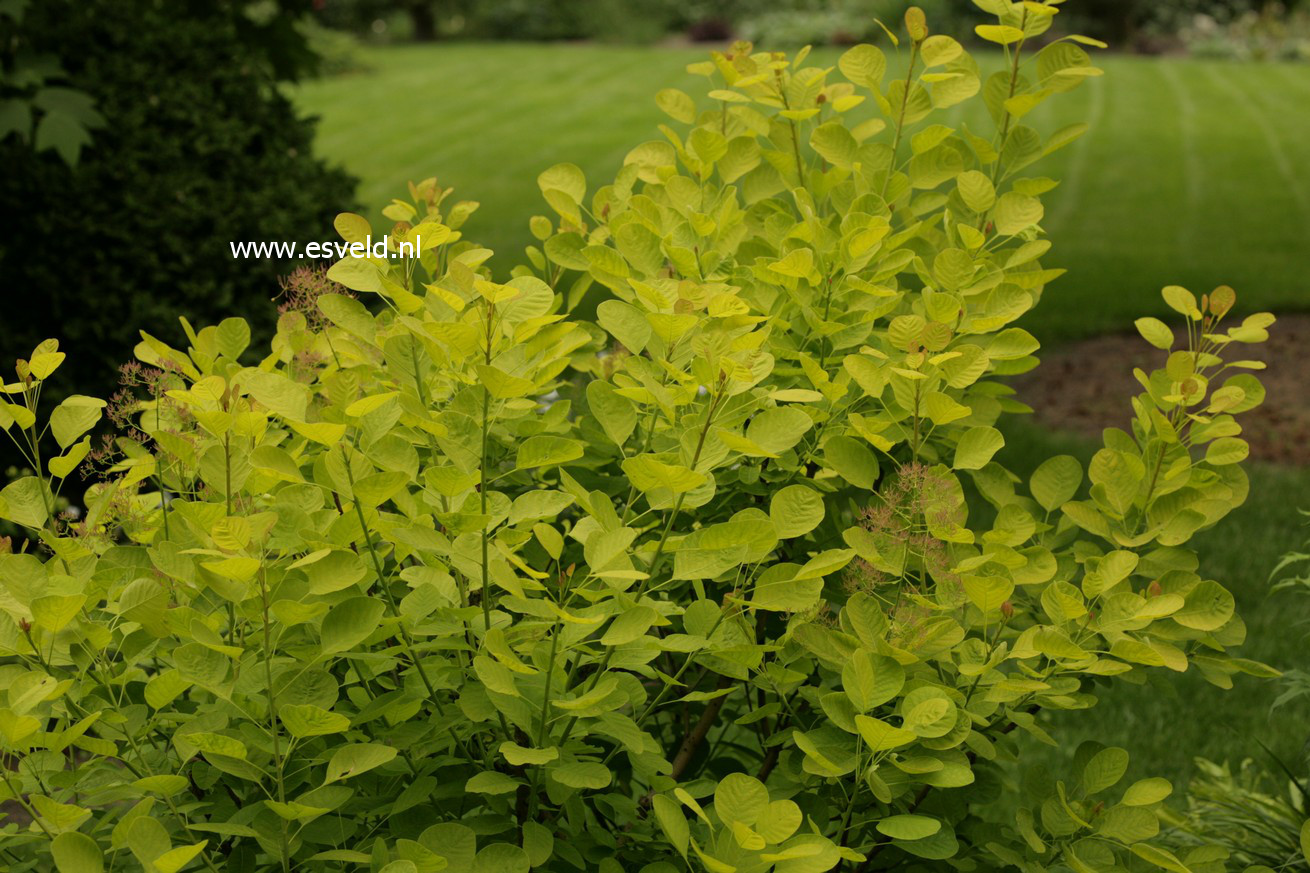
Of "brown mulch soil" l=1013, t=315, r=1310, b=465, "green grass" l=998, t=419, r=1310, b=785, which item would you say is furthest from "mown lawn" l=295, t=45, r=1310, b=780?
"brown mulch soil" l=1013, t=315, r=1310, b=465

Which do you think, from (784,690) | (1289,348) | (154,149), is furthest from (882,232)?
(1289,348)

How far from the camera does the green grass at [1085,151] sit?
848cm

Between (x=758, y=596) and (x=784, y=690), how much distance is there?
211 mm

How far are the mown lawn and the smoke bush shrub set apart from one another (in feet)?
1.49

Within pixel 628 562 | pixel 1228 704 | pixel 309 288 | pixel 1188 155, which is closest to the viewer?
A: pixel 628 562

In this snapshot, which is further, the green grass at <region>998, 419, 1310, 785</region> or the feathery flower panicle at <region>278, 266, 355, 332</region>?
the green grass at <region>998, 419, 1310, 785</region>

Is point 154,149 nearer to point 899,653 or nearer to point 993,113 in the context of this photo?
point 993,113

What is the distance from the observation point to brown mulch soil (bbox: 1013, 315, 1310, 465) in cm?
614

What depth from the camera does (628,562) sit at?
1.32 metres

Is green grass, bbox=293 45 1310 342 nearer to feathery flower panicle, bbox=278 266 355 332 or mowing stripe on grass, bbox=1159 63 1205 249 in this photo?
mowing stripe on grass, bbox=1159 63 1205 249

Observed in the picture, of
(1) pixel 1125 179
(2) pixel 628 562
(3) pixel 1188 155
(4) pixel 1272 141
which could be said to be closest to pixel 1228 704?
(2) pixel 628 562

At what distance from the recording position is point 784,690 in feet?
5.25

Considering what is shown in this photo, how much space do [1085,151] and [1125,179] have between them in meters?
1.37

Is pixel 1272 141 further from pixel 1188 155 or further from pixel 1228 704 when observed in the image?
pixel 1228 704
